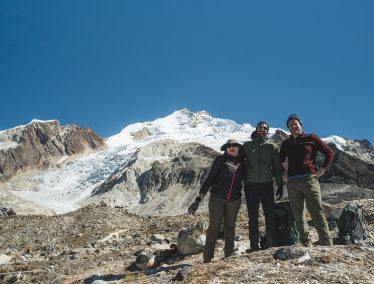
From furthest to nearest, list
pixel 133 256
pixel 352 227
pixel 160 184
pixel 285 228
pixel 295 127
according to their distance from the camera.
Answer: pixel 160 184, pixel 133 256, pixel 285 228, pixel 352 227, pixel 295 127

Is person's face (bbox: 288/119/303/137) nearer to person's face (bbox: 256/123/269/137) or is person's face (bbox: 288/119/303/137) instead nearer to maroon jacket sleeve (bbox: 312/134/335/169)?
maroon jacket sleeve (bbox: 312/134/335/169)

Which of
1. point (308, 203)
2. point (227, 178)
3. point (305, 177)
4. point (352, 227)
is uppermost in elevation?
point (227, 178)

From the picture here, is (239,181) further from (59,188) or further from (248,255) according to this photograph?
(59,188)

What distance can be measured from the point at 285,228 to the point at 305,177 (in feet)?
6.11

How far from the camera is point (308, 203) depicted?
8.45 meters

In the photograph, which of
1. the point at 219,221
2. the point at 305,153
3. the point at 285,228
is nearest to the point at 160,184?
the point at 285,228

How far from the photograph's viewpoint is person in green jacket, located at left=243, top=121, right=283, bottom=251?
8.81m

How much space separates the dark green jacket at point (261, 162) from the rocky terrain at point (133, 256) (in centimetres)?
147

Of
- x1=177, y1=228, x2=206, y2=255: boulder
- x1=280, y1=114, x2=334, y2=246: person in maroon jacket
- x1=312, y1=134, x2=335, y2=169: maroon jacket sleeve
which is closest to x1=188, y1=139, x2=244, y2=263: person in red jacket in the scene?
x1=280, y1=114, x2=334, y2=246: person in maroon jacket

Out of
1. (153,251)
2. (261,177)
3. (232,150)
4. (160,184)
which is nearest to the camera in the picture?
(261,177)

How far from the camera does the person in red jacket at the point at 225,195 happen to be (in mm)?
8844

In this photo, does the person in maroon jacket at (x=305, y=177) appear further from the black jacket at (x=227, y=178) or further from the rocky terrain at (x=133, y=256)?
the black jacket at (x=227, y=178)

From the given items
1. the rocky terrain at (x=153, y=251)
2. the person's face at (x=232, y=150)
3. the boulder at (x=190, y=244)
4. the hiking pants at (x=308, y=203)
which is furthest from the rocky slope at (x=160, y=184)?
the hiking pants at (x=308, y=203)

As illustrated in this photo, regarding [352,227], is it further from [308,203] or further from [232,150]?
[232,150]
